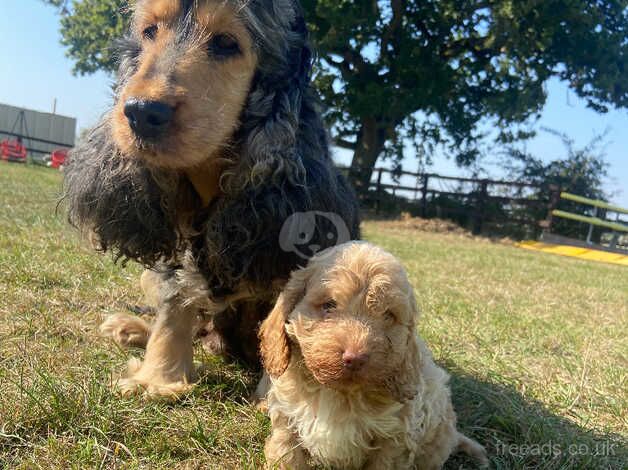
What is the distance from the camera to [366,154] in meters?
18.9

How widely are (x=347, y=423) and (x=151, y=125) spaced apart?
3.87 feet

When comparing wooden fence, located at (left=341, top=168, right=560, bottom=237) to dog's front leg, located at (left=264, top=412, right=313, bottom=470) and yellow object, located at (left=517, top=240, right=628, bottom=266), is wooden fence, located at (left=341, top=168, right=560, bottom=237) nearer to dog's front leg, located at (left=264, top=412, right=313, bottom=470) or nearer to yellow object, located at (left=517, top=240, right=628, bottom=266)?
yellow object, located at (left=517, top=240, right=628, bottom=266)

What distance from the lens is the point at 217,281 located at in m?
2.35

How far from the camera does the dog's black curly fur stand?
2133 millimetres

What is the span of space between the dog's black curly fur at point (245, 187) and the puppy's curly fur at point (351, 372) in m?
0.35

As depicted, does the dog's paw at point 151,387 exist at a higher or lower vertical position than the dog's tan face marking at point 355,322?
lower

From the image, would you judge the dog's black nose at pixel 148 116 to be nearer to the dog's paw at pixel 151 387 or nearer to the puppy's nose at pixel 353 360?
the puppy's nose at pixel 353 360

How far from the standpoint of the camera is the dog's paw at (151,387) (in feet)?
7.29

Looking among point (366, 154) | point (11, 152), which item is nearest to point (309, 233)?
point (366, 154)

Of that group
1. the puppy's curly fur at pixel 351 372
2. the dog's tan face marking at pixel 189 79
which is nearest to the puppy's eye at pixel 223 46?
the dog's tan face marking at pixel 189 79

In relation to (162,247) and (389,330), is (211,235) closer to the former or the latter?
(162,247)

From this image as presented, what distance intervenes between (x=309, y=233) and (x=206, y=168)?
494 mm

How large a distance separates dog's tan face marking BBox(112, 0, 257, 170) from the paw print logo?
418 mm

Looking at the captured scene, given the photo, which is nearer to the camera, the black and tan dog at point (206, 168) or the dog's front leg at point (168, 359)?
the black and tan dog at point (206, 168)
